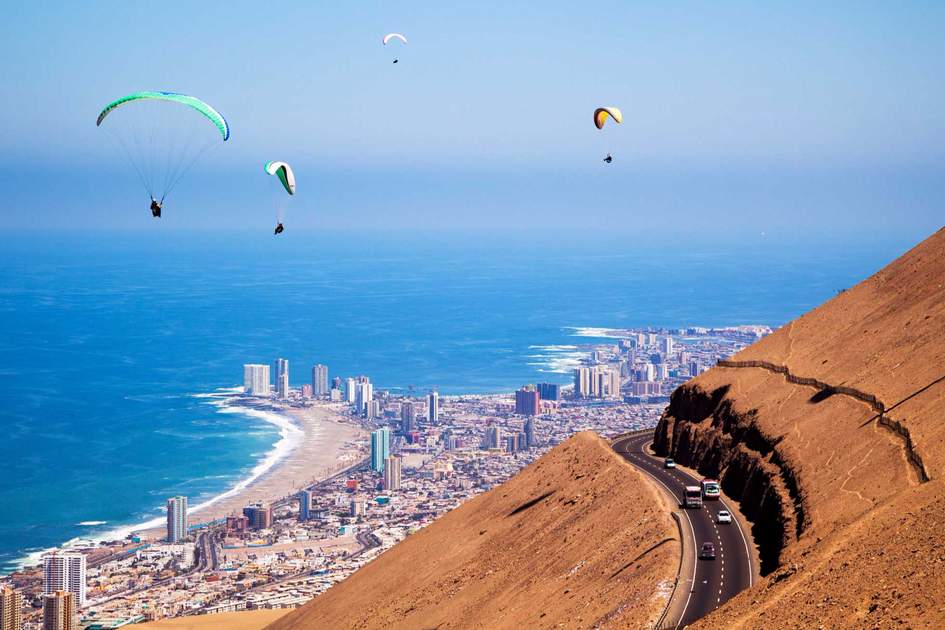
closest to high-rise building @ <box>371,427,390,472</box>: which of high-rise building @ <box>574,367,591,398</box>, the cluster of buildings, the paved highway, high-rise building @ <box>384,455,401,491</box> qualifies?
high-rise building @ <box>384,455,401,491</box>

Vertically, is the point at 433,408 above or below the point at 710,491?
above

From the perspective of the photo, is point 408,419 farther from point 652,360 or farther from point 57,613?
point 57,613

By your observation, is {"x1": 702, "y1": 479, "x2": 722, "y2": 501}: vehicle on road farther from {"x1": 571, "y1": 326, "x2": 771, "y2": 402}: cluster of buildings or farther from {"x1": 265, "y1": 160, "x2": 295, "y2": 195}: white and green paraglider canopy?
{"x1": 571, "y1": 326, "x2": 771, "y2": 402}: cluster of buildings

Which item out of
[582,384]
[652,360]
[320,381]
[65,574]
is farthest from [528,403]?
[65,574]

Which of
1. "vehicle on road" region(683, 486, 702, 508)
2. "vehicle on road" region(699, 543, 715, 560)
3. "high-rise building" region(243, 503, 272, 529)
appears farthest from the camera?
"high-rise building" region(243, 503, 272, 529)

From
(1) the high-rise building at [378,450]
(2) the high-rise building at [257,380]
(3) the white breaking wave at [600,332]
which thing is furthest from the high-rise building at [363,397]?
(3) the white breaking wave at [600,332]

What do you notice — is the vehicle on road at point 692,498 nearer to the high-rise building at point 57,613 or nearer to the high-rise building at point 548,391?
the high-rise building at point 57,613
